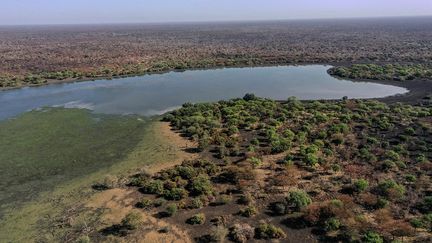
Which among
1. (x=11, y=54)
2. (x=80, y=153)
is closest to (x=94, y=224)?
(x=80, y=153)

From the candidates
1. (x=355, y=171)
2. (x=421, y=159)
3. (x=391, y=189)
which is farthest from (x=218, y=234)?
(x=421, y=159)

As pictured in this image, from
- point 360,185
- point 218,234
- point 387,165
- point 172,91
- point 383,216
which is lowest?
point 218,234

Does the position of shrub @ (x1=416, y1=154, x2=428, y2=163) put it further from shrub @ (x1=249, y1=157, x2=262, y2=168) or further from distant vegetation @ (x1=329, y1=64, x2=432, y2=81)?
distant vegetation @ (x1=329, y1=64, x2=432, y2=81)

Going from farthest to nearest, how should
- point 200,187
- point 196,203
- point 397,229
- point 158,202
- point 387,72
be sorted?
1. point 387,72
2. point 200,187
3. point 158,202
4. point 196,203
5. point 397,229

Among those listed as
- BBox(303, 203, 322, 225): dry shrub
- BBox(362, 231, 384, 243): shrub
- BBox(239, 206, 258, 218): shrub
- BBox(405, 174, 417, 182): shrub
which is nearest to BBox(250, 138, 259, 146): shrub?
BBox(239, 206, 258, 218): shrub

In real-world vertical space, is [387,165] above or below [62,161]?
above

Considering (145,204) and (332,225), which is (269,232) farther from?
(145,204)
